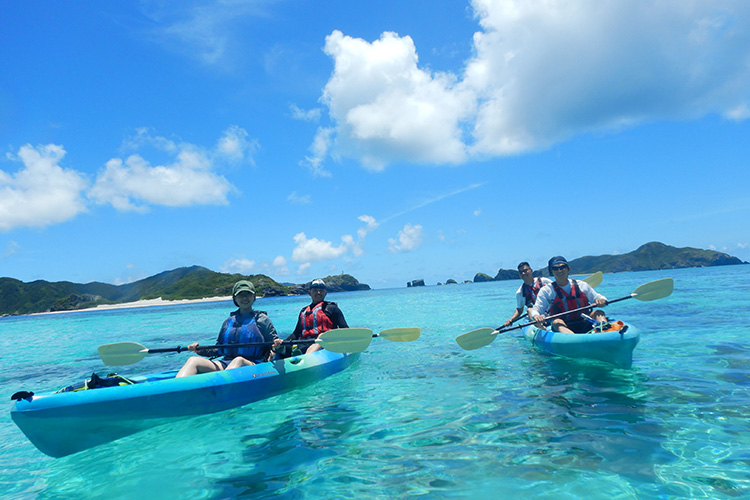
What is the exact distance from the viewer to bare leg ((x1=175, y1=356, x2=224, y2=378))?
5.87m

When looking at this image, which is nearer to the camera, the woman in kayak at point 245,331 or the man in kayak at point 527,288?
the woman in kayak at point 245,331

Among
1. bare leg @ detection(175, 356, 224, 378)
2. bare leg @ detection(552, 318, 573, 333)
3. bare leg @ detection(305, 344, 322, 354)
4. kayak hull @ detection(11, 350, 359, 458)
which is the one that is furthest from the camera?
bare leg @ detection(305, 344, 322, 354)

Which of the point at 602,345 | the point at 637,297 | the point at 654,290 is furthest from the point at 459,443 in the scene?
the point at 654,290

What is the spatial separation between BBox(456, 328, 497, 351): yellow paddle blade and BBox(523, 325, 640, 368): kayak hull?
49.0 inches

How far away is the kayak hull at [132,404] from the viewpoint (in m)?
4.56

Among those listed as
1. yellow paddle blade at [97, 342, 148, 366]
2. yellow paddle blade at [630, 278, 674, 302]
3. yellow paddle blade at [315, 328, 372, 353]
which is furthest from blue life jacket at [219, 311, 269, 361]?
yellow paddle blade at [630, 278, 674, 302]

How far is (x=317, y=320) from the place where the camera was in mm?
8219

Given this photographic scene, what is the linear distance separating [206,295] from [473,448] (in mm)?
114047

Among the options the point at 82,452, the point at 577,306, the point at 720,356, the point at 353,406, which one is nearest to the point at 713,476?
the point at 353,406

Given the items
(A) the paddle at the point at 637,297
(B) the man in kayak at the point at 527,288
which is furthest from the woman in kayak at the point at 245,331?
(B) the man in kayak at the point at 527,288

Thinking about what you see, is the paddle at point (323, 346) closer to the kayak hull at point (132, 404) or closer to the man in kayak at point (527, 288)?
the kayak hull at point (132, 404)

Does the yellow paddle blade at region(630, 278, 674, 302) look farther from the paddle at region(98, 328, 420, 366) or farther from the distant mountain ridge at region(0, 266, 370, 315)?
the distant mountain ridge at region(0, 266, 370, 315)

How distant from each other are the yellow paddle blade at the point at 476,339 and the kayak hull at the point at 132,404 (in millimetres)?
3517

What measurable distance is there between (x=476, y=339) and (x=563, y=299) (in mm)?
1872
